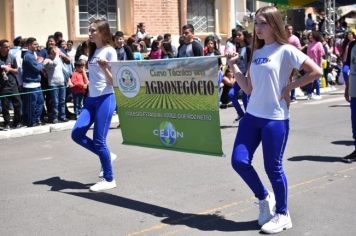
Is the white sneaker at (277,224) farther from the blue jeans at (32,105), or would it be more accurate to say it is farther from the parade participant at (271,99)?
the blue jeans at (32,105)

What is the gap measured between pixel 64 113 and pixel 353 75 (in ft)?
23.3

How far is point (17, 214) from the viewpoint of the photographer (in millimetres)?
6020

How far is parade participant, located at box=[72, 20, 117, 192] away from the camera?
6.67 m

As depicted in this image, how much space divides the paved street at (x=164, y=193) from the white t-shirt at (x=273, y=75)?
3.62ft

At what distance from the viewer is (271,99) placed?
4969mm

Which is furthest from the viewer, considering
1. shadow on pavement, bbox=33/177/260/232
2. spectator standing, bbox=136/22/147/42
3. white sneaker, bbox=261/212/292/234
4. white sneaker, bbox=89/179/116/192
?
spectator standing, bbox=136/22/147/42

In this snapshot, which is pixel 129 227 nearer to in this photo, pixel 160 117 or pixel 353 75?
pixel 160 117

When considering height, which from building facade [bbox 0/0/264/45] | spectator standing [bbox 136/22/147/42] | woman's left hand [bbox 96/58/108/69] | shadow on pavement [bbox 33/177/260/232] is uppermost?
building facade [bbox 0/0/264/45]

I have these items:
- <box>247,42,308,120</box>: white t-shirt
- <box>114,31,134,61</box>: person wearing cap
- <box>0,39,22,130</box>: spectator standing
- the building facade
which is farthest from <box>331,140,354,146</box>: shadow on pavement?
the building facade

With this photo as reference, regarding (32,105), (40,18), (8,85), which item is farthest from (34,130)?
(40,18)

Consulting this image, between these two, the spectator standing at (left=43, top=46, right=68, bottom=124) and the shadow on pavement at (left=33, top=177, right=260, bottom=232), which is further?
the spectator standing at (left=43, top=46, right=68, bottom=124)

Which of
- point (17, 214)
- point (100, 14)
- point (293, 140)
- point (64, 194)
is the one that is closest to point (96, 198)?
point (64, 194)

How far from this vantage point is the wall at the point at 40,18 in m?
16.1

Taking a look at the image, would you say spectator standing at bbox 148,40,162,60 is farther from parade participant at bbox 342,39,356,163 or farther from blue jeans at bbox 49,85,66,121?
parade participant at bbox 342,39,356,163
